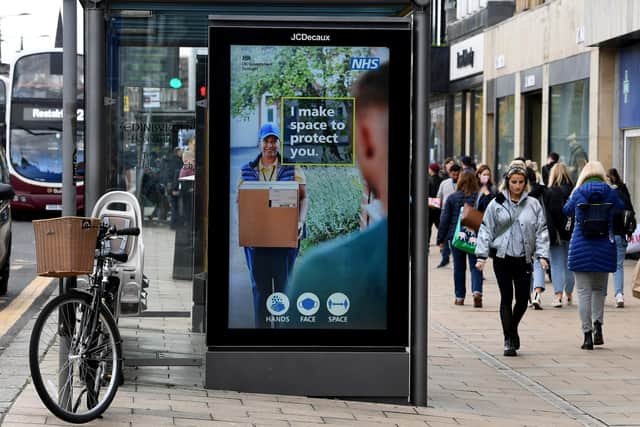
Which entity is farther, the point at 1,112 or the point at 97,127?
the point at 1,112

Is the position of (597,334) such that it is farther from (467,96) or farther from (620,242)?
(467,96)

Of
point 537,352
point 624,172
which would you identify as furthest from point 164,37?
point 624,172

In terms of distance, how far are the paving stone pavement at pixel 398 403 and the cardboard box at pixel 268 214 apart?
967 mm

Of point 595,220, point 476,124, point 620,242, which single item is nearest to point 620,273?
point 620,242

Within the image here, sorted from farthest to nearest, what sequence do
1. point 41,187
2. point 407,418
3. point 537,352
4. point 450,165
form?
point 41,187
point 450,165
point 537,352
point 407,418

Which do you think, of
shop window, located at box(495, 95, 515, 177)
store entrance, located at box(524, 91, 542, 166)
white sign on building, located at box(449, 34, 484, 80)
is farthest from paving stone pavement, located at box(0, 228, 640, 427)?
white sign on building, located at box(449, 34, 484, 80)

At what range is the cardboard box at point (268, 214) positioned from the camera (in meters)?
7.94

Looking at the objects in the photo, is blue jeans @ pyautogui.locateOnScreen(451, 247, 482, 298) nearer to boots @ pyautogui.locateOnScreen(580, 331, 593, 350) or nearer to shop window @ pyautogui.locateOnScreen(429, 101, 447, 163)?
boots @ pyautogui.locateOnScreen(580, 331, 593, 350)

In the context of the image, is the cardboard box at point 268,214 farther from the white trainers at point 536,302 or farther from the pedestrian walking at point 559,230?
the pedestrian walking at point 559,230

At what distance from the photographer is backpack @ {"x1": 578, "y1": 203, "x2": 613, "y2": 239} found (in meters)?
11.7

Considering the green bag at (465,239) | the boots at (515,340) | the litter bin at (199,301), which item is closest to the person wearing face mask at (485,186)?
the green bag at (465,239)

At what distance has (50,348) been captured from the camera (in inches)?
277

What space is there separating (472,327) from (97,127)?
552cm

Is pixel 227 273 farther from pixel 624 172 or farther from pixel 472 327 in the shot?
pixel 624 172
